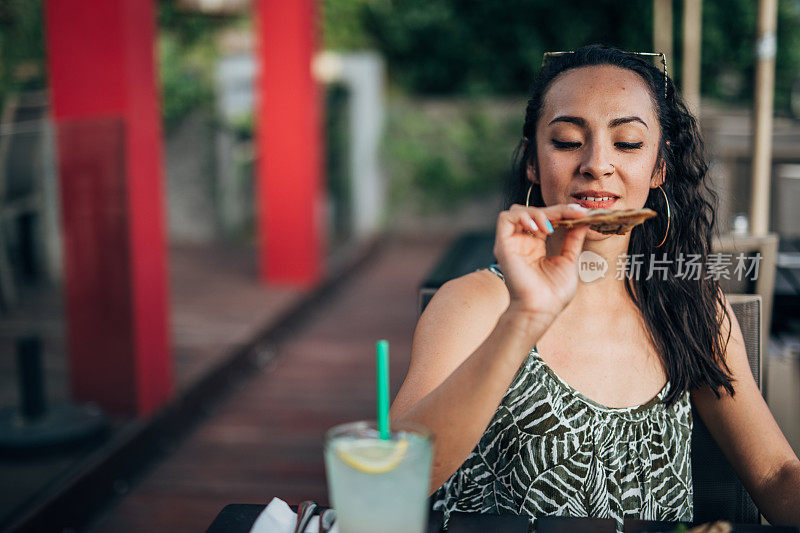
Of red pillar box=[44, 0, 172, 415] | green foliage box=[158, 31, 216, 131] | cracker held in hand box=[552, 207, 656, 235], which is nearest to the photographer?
cracker held in hand box=[552, 207, 656, 235]

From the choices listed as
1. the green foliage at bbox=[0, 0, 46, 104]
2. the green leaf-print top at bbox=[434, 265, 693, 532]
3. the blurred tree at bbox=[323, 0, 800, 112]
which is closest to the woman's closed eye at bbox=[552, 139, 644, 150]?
the green leaf-print top at bbox=[434, 265, 693, 532]

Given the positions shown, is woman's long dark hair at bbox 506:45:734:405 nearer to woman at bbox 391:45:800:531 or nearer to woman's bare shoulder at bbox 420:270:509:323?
woman at bbox 391:45:800:531

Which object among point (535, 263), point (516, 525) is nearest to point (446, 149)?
point (535, 263)

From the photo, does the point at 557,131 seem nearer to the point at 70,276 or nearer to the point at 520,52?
the point at 70,276

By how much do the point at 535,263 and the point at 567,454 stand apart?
41cm

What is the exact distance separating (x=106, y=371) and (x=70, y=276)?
1.27 ft

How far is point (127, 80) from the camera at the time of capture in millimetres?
3094

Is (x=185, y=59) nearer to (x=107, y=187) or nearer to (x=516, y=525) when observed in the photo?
(x=107, y=187)

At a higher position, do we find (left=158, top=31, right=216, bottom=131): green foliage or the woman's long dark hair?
(left=158, top=31, right=216, bottom=131): green foliage

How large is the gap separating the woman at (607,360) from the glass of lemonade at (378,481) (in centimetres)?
35

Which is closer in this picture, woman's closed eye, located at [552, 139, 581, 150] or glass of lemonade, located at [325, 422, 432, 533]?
glass of lemonade, located at [325, 422, 432, 533]

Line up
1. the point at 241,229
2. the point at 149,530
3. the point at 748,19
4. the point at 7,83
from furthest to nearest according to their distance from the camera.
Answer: the point at 748,19
the point at 241,229
the point at 7,83
the point at 149,530

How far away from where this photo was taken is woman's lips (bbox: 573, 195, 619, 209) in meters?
1.43

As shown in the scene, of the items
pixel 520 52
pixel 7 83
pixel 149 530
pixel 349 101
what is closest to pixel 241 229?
pixel 349 101
